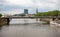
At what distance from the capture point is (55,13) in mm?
94312

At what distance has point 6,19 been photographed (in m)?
81.6

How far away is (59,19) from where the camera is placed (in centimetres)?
7912

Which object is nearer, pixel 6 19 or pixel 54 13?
pixel 6 19

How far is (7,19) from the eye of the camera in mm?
76812

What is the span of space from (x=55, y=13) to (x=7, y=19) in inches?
1113

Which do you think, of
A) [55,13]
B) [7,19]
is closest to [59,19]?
[55,13]

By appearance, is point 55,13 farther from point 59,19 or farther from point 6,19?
point 6,19

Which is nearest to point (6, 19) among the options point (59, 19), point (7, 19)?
point (7, 19)

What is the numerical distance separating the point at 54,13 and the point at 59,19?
52.6 feet

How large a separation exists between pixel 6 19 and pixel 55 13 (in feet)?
86.8

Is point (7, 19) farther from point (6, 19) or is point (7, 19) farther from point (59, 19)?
point (59, 19)

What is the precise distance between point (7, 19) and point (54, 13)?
28.3 meters

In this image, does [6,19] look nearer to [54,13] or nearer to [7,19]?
[7,19]

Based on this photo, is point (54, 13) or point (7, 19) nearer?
point (7, 19)
